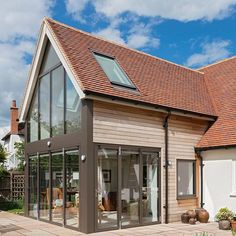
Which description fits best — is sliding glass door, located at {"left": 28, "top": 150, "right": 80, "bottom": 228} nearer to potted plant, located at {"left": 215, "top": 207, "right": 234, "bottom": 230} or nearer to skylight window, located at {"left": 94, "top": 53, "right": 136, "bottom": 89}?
skylight window, located at {"left": 94, "top": 53, "right": 136, "bottom": 89}

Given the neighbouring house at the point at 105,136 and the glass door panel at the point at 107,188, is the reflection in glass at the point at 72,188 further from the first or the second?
the glass door panel at the point at 107,188

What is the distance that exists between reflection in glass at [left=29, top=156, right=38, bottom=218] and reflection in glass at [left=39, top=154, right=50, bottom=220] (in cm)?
49

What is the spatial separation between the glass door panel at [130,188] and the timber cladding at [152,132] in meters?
0.52

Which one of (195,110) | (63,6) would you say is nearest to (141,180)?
(195,110)

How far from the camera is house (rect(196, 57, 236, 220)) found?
14.1 m

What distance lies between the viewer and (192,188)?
1505cm

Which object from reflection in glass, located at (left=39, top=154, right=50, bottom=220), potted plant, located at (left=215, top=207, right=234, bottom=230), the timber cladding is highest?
the timber cladding

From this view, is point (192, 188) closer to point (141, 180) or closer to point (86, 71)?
point (141, 180)

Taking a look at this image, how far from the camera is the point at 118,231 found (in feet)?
38.8

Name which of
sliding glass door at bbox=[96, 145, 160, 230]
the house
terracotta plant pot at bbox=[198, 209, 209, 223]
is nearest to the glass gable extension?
sliding glass door at bbox=[96, 145, 160, 230]

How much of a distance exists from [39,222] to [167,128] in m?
5.89

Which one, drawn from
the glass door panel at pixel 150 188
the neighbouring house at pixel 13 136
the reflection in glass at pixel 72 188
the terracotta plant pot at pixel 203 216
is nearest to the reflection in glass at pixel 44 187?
the reflection in glass at pixel 72 188

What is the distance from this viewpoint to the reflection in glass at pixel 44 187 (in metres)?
14.0

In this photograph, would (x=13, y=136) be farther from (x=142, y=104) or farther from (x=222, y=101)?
(x=142, y=104)
